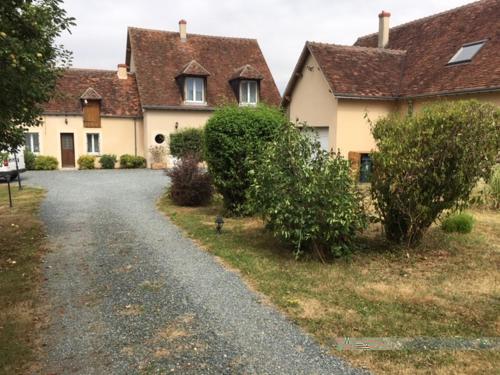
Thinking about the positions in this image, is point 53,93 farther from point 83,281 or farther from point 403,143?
point 403,143

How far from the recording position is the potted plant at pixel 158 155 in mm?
25547

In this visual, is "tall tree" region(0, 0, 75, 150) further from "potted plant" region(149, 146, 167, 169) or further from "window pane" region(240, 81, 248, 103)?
"window pane" region(240, 81, 248, 103)

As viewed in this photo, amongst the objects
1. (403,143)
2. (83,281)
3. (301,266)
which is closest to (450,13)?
(403,143)

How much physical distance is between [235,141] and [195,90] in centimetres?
1744

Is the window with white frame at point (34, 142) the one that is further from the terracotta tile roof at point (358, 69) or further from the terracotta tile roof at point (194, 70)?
the terracotta tile roof at point (358, 69)

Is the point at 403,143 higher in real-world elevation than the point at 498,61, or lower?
lower

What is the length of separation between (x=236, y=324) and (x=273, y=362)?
862 millimetres

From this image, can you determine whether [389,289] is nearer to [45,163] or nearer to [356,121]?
[356,121]

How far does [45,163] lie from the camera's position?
24766mm

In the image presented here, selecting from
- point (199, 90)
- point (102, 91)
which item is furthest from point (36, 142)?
point (199, 90)

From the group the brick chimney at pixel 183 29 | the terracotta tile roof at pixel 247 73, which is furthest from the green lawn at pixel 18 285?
the brick chimney at pixel 183 29

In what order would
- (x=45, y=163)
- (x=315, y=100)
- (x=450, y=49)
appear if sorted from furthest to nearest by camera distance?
(x=45, y=163)
(x=315, y=100)
(x=450, y=49)

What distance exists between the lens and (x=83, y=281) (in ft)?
20.6

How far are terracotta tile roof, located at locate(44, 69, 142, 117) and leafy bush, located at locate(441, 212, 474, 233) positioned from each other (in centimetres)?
2114
